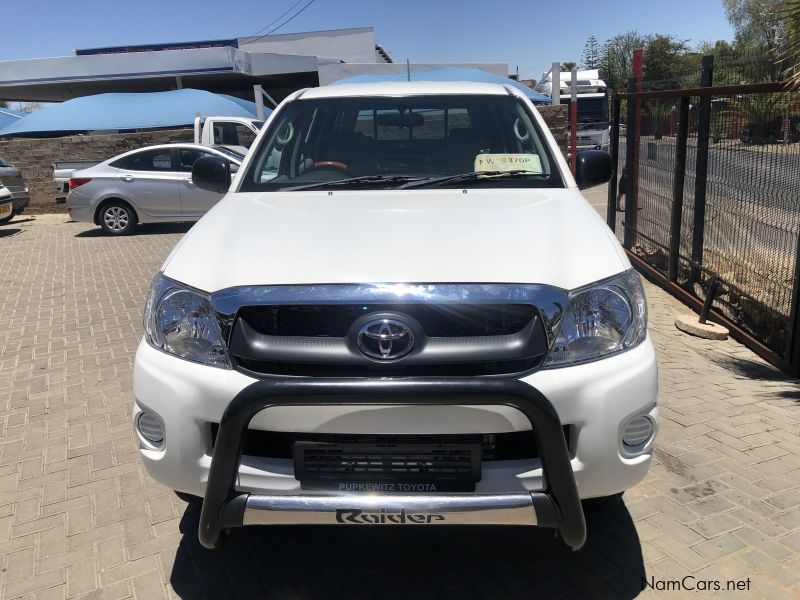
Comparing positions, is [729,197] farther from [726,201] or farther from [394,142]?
[394,142]

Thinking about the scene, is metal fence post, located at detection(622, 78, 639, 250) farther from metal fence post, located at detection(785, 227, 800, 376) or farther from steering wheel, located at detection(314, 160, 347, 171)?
steering wheel, located at detection(314, 160, 347, 171)

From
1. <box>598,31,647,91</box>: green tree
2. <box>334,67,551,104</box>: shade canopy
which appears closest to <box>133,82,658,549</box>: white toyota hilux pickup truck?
<box>334,67,551,104</box>: shade canopy

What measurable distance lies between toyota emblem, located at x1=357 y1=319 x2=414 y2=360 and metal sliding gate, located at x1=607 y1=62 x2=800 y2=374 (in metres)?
3.58

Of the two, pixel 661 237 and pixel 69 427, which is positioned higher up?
pixel 661 237

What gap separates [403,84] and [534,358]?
258cm

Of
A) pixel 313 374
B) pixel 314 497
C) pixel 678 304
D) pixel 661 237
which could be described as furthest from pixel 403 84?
pixel 661 237

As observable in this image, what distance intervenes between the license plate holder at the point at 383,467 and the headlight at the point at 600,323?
0.45 metres

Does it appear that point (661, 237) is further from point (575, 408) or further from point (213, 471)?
point (213, 471)

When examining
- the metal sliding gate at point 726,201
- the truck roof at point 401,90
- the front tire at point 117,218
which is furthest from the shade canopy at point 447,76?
the truck roof at point 401,90

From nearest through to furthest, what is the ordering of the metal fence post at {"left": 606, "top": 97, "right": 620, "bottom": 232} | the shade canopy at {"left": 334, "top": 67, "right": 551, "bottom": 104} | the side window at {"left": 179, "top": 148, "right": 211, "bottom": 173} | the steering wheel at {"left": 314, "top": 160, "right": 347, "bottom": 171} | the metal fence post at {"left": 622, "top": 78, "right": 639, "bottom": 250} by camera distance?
1. the steering wheel at {"left": 314, "top": 160, "right": 347, "bottom": 171}
2. the metal fence post at {"left": 622, "top": 78, "right": 639, "bottom": 250}
3. the metal fence post at {"left": 606, "top": 97, "right": 620, "bottom": 232}
4. the side window at {"left": 179, "top": 148, "right": 211, "bottom": 173}
5. the shade canopy at {"left": 334, "top": 67, "right": 551, "bottom": 104}

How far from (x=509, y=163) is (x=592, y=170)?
672 mm

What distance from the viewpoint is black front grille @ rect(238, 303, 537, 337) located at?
2.21 metres

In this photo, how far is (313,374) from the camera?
223 centimetres

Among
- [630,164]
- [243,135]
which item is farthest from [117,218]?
[630,164]
